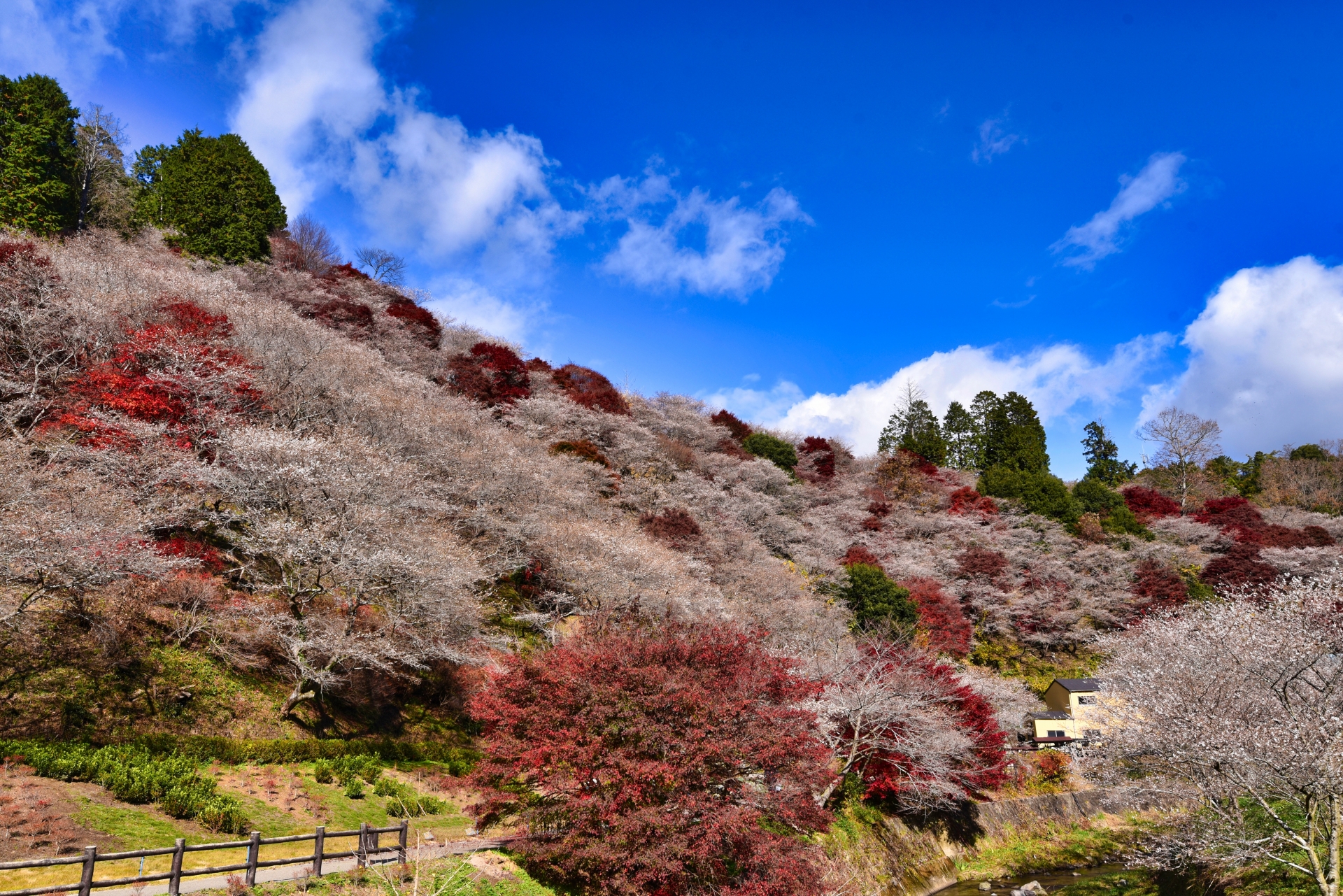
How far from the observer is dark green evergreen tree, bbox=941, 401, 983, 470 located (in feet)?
235

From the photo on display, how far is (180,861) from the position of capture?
988 cm

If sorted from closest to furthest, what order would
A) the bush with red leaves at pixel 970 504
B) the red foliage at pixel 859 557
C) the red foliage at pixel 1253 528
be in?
the red foliage at pixel 859 557 → the red foliage at pixel 1253 528 → the bush with red leaves at pixel 970 504

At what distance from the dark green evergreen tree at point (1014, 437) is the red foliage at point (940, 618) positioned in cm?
2531

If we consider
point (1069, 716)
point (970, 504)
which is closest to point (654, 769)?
point (1069, 716)

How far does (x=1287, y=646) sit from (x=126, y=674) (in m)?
28.2

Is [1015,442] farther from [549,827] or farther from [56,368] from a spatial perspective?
[56,368]

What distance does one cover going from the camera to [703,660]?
14.9 m

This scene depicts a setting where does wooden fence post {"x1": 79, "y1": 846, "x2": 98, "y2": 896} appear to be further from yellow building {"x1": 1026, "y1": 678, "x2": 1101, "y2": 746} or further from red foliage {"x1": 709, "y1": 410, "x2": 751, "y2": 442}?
red foliage {"x1": 709, "y1": 410, "x2": 751, "y2": 442}

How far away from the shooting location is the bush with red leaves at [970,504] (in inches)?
2173

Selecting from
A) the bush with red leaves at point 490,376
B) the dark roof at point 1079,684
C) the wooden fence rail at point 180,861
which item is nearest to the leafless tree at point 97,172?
the bush with red leaves at point 490,376

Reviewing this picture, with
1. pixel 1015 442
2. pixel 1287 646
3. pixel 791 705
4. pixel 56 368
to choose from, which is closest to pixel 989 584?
pixel 1015 442

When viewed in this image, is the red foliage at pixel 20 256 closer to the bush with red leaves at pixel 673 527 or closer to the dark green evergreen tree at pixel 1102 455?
the bush with red leaves at pixel 673 527

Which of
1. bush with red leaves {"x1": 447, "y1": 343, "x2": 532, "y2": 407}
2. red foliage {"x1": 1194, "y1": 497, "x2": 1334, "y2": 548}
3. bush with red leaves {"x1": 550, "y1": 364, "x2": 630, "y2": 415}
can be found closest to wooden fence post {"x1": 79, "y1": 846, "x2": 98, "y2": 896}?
bush with red leaves {"x1": 447, "y1": 343, "x2": 532, "y2": 407}

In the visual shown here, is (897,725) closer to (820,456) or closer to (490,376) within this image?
(490,376)
